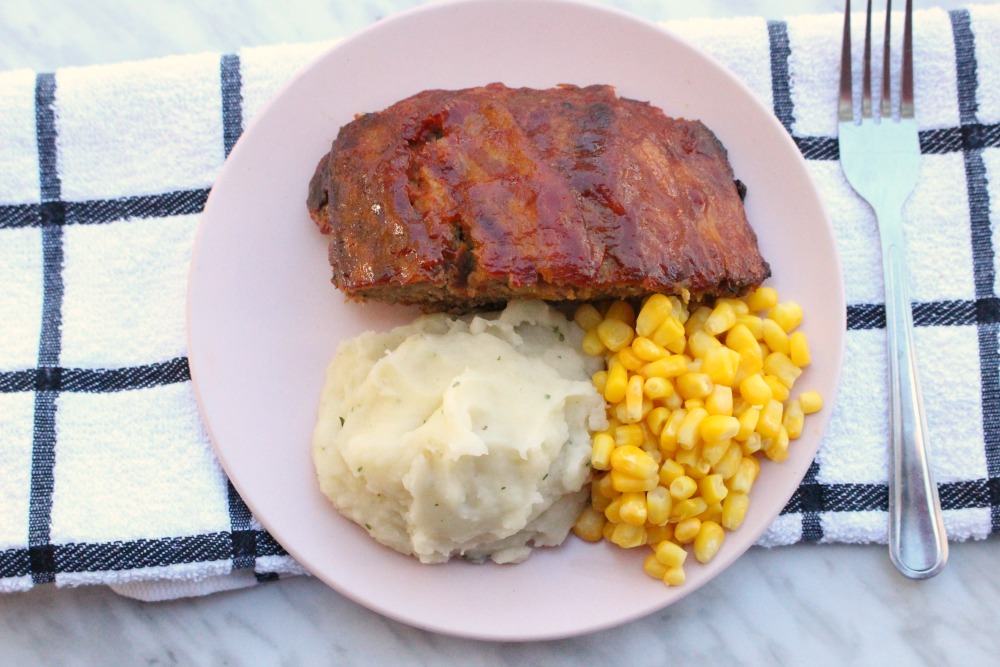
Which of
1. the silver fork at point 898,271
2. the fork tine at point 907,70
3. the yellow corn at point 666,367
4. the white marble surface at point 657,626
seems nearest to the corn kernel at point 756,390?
the yellow corn at point 666,367

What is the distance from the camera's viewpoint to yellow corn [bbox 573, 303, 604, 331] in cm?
377

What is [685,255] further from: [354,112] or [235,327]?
[235,327]

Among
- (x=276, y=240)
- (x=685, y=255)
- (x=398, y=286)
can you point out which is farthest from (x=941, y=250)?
(x=276, y=240)

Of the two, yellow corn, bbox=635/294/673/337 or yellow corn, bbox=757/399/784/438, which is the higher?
yellow corn, bbox=635/294/673/337

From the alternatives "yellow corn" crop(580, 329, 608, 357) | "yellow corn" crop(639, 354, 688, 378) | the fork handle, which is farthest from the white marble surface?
"yellow corn" crop(580, 329, 608, 357)

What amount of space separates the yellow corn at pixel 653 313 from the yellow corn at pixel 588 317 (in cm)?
26

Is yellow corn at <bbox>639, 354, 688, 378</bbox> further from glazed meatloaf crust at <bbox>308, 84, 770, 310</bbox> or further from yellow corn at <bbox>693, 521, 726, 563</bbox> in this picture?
yellow corn at <bbox>693, 521, 726, 563</bbox>

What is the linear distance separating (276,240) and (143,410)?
0.98 metres

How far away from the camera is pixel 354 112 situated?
3.90m

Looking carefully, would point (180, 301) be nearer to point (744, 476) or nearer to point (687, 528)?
point (687, 528)

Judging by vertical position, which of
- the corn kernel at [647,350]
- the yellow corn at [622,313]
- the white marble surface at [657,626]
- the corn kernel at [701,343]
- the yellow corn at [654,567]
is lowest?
the white marble surface at [657,626]

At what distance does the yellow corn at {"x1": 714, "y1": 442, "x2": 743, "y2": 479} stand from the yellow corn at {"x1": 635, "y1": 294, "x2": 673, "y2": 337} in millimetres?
577

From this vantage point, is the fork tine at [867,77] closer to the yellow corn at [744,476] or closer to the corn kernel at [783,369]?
the corn kernel at [783,369]

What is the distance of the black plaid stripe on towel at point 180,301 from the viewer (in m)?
3.82
